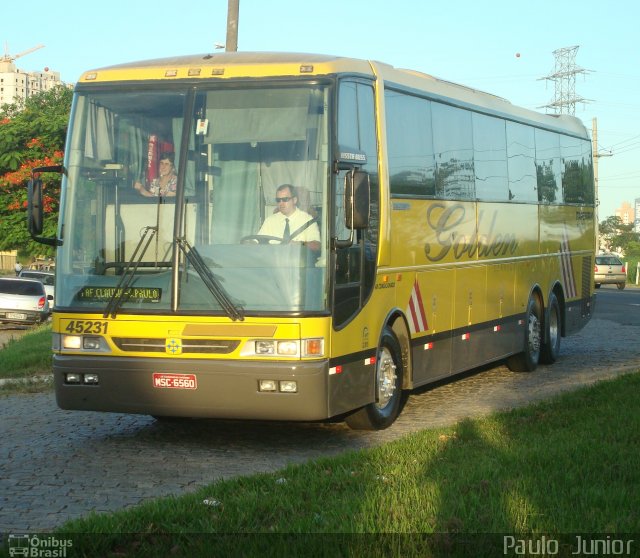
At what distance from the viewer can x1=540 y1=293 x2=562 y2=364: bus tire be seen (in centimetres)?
1783

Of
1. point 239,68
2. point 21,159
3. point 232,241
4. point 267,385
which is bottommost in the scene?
point 267,385

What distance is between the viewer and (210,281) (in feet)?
33.0

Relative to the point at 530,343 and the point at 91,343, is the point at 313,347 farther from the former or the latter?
the point at 530,343

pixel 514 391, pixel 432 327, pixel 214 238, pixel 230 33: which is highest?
pixel 230 33

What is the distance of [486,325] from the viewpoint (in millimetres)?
14812

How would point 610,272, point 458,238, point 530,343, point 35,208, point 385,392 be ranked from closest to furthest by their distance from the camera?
point 35,208 < point 385,392 < point 458,238 < point 530,343 < point 610,272

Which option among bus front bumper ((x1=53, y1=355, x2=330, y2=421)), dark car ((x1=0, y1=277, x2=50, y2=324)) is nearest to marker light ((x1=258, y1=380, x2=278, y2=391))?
bus front bumper ((x1=53, y1=355, x2=330, y2=421))

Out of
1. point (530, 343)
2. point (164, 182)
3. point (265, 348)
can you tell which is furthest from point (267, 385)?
point (530, 343)

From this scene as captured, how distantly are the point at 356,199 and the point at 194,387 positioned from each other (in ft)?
6.82

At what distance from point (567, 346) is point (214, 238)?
1225 centimetres

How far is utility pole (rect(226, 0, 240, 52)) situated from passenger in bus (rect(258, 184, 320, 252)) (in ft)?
39.3

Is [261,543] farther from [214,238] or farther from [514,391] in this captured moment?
[514,391]

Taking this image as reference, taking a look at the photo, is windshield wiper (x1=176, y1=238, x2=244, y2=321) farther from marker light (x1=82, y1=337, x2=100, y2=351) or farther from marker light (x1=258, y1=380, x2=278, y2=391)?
marker light (x1=82, y1=337, x2=100, y2=351)

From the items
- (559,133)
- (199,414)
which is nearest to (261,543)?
(199,414)
